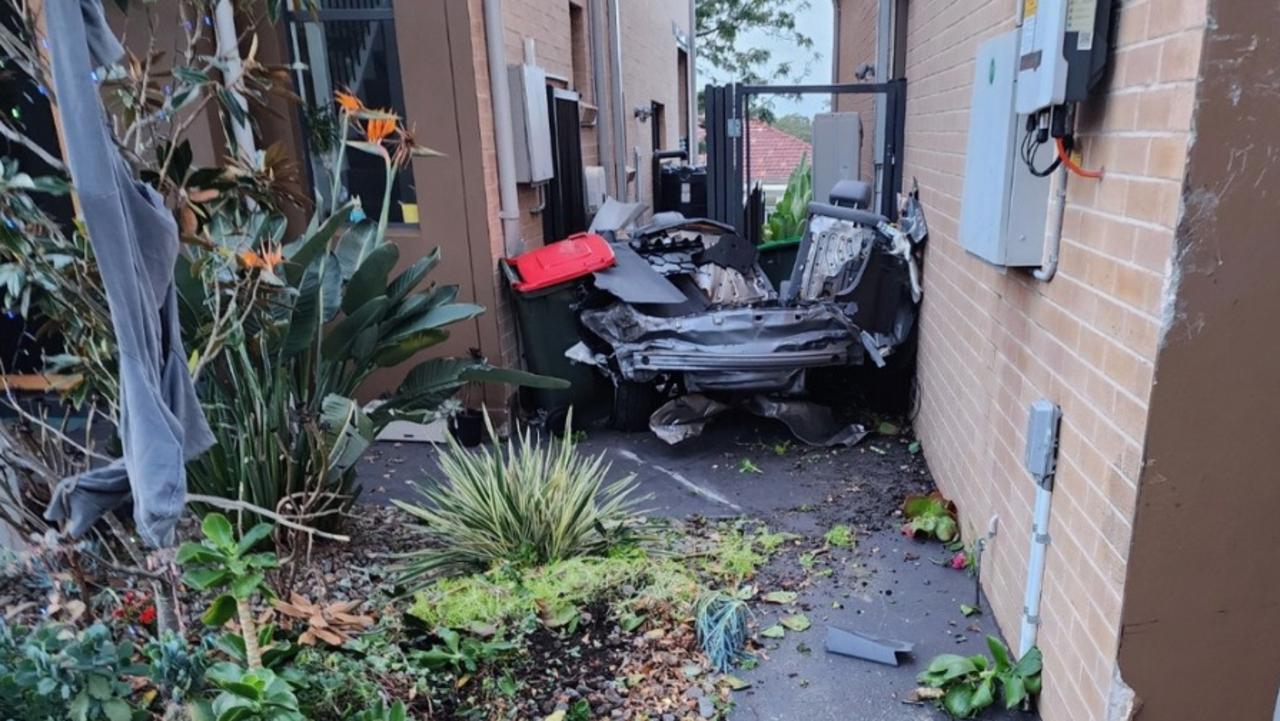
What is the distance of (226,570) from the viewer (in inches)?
72.7

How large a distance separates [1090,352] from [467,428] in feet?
12.0

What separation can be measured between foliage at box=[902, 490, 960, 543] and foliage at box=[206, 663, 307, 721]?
8.77 ft

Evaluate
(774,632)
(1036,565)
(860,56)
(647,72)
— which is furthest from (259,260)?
(647,72)

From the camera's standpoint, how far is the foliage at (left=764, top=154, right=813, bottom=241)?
9383 millimetres

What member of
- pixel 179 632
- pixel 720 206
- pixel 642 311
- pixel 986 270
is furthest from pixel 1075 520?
pixel 720 206

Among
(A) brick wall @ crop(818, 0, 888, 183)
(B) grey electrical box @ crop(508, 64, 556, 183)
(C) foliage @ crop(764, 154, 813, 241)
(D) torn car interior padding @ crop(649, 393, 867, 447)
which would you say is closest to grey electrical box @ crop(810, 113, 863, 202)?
(A) brick wall @ crop(818, 0, 888, 183)

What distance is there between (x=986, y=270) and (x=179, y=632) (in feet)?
9.90

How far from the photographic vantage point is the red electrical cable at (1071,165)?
1.94 metres

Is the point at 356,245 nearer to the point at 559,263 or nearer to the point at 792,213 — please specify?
the point at 559,263

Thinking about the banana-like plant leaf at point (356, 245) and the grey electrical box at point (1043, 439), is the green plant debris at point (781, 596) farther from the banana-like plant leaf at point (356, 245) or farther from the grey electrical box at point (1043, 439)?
the banana-like plant leaf at point (356, 245)

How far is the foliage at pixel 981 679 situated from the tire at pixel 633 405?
269cm

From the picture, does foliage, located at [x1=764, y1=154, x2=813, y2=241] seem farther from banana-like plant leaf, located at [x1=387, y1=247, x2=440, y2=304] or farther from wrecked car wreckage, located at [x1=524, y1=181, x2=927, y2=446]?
banana-like plant leaf, located at [x1=387, y1=247, x2=440, y2=304]

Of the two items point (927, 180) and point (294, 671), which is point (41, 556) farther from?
point (927, 180)

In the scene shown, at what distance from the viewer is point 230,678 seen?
1726mm
